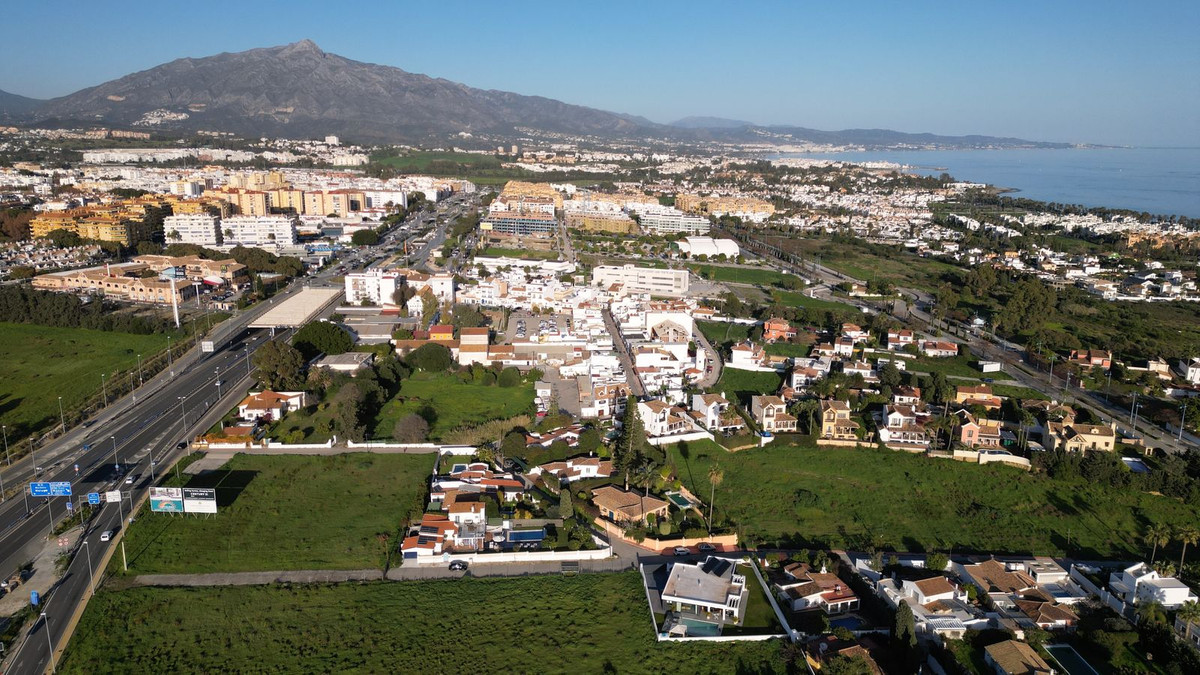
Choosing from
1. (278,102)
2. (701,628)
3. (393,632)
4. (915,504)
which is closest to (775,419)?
(915,504)

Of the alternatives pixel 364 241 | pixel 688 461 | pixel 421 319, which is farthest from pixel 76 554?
pixel 364 241

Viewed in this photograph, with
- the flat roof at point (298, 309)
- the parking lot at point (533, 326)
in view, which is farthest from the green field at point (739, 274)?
the flat roof at point (298, 309)

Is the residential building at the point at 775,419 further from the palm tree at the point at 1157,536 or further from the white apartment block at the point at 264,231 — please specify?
the white apartment block at the point at 264,231

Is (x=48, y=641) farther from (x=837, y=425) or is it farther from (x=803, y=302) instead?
(x=803, y=302)

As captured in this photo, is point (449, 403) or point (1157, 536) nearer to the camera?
point (1157, 536)

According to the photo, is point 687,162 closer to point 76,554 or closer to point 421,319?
point 421,319

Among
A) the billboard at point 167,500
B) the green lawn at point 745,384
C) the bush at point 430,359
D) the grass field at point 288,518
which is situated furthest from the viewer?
the bush at point 430,359
